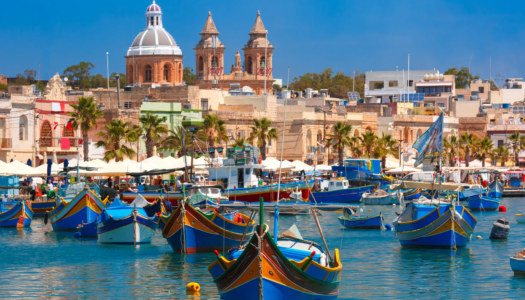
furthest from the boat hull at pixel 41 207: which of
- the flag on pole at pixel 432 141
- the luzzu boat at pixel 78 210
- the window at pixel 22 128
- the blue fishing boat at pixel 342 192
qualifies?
the flag on pole at pixel 432 141

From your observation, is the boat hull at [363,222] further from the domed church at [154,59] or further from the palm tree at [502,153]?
the palm tree at [502,153]

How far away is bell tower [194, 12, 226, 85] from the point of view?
12475cm

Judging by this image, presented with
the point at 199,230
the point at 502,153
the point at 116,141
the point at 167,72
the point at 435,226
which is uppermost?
the point at 167,72

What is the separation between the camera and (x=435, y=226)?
128ft

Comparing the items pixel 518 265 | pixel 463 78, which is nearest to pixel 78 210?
pixel 518 265

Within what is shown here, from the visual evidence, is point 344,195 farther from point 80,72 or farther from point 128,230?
point 80,72

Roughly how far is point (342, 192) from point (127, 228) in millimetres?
30513

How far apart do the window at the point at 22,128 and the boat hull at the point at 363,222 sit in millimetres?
32108

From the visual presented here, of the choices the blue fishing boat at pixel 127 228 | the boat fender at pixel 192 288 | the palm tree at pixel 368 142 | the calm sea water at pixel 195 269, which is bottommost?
the calm sea water at pixel 195 269

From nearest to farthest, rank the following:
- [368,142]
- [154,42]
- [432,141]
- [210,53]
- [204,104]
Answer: [432,141], [368,142], [204,104], [154,42], [210,53]

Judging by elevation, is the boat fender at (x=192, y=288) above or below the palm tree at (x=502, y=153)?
below

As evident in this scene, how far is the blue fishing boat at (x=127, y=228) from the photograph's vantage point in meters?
40.9

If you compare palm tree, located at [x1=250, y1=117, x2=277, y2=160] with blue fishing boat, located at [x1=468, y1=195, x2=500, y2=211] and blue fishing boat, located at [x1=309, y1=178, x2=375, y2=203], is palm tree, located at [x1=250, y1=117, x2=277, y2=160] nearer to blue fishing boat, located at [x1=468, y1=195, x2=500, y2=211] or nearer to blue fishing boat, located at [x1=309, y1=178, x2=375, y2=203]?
blue fishing boat, located at [x1=309, y1=178, x2=375, y2=203]

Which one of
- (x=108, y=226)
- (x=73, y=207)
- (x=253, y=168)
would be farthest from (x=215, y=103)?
(x=108, y=226)
